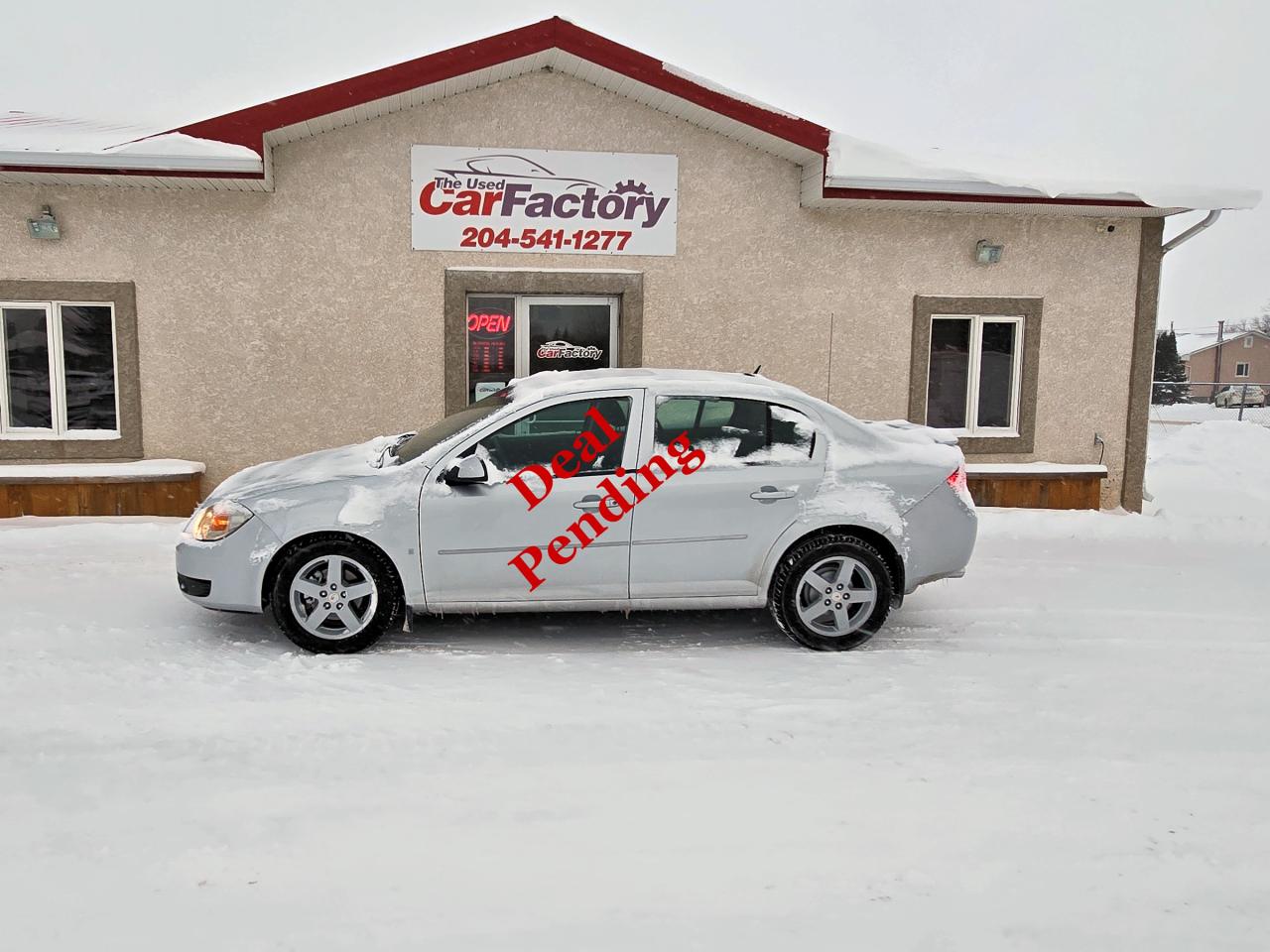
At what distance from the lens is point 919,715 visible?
15.1 ft

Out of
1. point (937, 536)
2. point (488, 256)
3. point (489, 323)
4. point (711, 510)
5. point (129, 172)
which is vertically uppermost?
point (129, 172)

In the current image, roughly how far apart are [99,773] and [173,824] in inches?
23.7

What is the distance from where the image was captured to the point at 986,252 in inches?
395

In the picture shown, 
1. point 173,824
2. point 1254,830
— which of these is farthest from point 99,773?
point 1254,830

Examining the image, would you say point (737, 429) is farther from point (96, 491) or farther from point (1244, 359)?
point (1244, 359)

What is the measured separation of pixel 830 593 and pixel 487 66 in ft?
19.8

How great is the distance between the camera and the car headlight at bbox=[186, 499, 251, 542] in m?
5.31

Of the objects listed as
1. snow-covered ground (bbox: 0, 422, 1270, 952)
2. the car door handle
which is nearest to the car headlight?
snow-covered ground (bbox: 0, 422, 1270, 952)

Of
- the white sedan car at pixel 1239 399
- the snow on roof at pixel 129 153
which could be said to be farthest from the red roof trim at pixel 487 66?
the white sedan car at pixel 1239 399

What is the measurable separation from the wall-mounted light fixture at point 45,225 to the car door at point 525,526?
19.2 ft

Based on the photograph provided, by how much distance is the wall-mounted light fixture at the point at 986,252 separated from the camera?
10.0 m

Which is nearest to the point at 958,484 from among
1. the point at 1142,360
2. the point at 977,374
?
the point at 977,374

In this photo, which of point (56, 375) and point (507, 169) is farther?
point (507, 169)

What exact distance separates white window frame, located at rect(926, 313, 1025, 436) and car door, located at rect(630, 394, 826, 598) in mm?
5349
